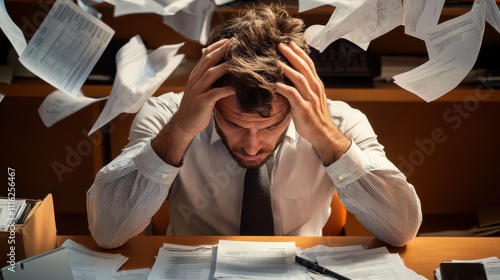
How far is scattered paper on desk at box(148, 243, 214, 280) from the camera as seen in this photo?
1.18m

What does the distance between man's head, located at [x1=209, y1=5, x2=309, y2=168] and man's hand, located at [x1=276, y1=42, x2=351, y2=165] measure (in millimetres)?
22

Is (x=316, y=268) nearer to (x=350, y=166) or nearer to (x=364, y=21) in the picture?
(x=350, y=166)

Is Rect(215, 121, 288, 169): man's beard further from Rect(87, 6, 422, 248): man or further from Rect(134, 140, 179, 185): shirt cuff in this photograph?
Rect(134, 140, 179, 185): shirt cuff

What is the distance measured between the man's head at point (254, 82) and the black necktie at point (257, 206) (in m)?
0.05

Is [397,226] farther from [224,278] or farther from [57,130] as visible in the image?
[57,130]

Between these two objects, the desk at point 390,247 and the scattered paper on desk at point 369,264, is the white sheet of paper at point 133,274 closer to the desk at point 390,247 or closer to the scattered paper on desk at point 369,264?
the desk at point 390,247

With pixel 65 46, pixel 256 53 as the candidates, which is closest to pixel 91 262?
pixel 65 46

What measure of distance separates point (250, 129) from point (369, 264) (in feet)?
1.19

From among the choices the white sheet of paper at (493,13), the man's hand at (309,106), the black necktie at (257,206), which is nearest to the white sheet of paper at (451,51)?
the white sheet of paper at (493,13)

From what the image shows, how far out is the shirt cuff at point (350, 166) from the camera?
1.33 meters

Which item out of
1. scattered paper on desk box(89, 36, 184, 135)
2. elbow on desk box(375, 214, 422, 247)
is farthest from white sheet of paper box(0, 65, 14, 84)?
elbow on desk box(375, 214, 422, 247)

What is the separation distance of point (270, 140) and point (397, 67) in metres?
0.99

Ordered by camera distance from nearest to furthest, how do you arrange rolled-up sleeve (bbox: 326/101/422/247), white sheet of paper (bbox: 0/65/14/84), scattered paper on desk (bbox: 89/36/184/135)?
1. scattered paper on desk (bbox: 89/36/184/135)
2. rolled-up sleeve (bbox: 326/101/422/247)
3. white sheet of paper (bbox: 0/65/14/84)

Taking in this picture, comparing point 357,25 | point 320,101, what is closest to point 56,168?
point 320,101
